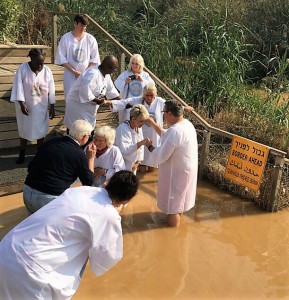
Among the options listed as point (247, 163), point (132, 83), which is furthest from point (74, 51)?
point (247, 163)

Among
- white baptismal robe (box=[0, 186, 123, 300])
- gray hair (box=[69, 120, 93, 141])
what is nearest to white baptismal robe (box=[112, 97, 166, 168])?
gray hair (box=[69, 120, 93, 141])

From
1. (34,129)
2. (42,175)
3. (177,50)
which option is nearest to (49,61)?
(177,50)

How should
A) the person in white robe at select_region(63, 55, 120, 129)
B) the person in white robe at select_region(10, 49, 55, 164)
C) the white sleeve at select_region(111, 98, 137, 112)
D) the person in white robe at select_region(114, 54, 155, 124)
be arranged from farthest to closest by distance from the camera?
the person in white robe at select_region(114, 54, 155, 124) → the white sleeve at select_region(111, 98, 137, 112) → the person in white robe at select_region(10, 49, 55, 164) → the person in white robe at select_region(63, 55, 120, 129)

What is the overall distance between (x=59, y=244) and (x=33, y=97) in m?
3.75

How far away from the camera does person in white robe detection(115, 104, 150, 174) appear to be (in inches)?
206

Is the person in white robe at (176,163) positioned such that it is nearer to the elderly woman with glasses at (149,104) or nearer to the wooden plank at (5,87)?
the elderly woman with glasses at (149,104)

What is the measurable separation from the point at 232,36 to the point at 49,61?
356cm

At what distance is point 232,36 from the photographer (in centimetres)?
879

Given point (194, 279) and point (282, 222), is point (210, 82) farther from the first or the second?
point (194, 279)

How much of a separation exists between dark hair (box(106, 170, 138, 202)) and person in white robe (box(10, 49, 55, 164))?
11.5 feet

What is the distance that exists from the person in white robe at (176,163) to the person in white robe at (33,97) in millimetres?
1675

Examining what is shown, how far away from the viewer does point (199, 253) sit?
191 inches

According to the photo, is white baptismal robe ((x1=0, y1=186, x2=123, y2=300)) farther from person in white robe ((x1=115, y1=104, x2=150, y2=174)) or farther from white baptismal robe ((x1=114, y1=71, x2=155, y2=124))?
white baptismal robe ((x1=114, y1=71, x2=155, y2=124))

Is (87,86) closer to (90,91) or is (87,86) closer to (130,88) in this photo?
(90,91)
